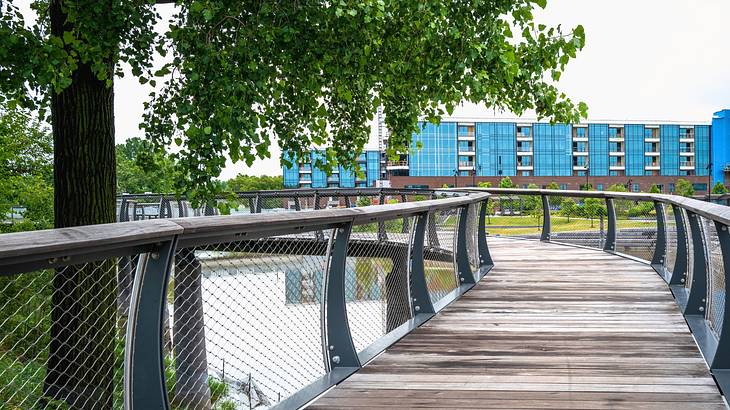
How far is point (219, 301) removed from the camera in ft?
11.3

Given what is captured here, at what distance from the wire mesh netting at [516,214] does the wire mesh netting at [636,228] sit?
278 cm

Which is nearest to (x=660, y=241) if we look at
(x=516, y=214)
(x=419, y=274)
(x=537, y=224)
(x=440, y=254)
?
(x=440, y=254)

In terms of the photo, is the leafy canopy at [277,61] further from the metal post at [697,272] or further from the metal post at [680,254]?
the metal post at [697,272]

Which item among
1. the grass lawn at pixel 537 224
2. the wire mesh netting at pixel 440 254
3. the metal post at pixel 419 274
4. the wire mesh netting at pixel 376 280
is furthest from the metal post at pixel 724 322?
the grass lawn at pixel 537 224

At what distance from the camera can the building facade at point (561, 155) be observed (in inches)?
4619

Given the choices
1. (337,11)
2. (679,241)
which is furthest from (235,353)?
(679,241)

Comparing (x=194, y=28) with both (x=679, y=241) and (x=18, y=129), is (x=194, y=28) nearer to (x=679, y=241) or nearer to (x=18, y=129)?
(x=679, y=241)

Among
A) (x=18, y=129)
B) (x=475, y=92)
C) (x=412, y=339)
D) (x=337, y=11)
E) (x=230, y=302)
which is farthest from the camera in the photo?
(x=18, y=129)

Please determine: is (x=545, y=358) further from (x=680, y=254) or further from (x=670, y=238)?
(x=670, y=238)

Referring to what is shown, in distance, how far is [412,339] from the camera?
5.70 meters

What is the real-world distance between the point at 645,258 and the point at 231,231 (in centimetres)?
987

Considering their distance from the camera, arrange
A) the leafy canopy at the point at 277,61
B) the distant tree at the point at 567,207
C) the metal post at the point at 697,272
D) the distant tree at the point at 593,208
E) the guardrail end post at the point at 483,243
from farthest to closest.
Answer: the distant tree at the point at 567,207 → the distant tree at the point at 593,208 → the guardrail end post at the point at 483,243 → the leafy canopy at the point at 277,61 → the metal post at the point at 697,272

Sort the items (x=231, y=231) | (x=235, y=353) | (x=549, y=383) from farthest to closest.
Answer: (x=549, y=383)
(x=235, y=353)
(x=231, y=231)

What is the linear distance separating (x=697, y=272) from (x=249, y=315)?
4097 millimetres
